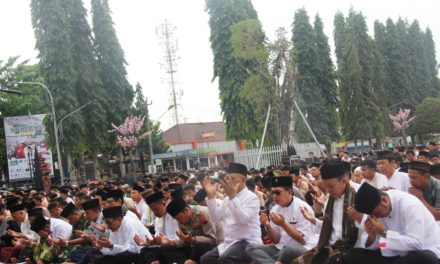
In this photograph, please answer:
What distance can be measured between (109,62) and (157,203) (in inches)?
1238

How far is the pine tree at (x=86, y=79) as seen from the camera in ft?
116

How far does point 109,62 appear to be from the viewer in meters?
37.9

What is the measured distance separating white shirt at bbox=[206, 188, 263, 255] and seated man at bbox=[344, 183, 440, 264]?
2.05 meters

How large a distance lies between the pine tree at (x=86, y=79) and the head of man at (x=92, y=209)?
2707 centimetres

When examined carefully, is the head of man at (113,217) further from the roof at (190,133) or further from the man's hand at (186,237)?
the roof at (190,133)

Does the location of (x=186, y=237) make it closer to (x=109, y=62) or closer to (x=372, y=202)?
(x=372, y=202)

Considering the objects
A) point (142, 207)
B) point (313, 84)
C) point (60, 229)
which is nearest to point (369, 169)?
point (142, 207)

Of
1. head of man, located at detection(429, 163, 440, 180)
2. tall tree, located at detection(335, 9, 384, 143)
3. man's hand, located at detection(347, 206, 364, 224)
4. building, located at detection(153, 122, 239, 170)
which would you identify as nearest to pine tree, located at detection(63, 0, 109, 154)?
building, located at detection(153, 122, 239, 170)

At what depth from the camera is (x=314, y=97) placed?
41.7 m

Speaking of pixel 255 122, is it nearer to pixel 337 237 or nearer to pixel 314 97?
pixel 314 97

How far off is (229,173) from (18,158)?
32.2m

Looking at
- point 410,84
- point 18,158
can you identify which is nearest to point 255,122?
point 18,158

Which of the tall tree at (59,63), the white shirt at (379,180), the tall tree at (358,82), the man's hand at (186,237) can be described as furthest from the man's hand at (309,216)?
the tall tree at (358,82)

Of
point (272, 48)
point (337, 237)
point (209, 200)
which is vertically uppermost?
point (272, 48)
